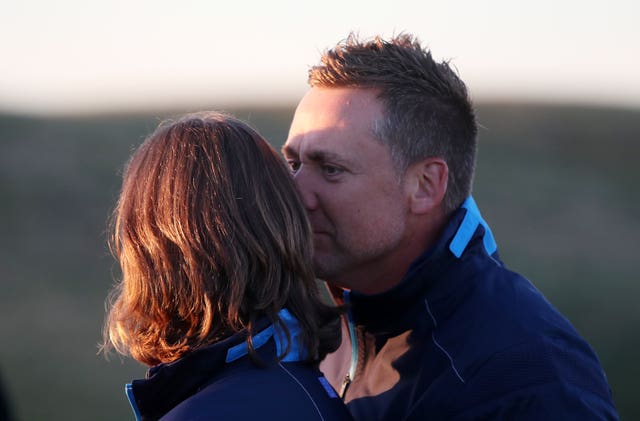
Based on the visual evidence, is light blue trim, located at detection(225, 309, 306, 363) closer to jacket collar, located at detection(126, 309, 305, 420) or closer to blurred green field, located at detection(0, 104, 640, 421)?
jacket collar, located at detection(126, 309, 305, 420)

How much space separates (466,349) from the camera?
2.40m

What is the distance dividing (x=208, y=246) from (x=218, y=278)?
7 cm

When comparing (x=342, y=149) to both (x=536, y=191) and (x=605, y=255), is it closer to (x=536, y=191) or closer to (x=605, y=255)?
(x=605, y=255)

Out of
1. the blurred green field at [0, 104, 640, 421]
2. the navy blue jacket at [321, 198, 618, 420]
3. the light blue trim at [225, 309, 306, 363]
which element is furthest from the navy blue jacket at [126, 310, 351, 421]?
the blurred green field at [0, 104, 640, 421]

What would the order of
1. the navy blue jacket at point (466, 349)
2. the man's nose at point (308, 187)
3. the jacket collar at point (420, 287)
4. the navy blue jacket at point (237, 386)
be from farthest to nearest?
the man's nose at point (308, 187) → the jacket collar at point (420, 287) → the navy blue jacket at point (466, 349) → the navy blue jacket at point (237, 386)

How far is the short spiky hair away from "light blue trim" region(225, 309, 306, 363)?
1080mm

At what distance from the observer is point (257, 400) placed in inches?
70.5

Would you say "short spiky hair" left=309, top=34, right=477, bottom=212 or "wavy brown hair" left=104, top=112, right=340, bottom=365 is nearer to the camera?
"wavy brown hair" left=104, top=112, right=340, bottom=365

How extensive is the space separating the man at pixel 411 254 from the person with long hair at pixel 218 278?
1.56 feet

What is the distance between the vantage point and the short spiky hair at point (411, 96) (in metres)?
2.95

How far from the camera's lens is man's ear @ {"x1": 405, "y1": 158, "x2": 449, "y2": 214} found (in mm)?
2934

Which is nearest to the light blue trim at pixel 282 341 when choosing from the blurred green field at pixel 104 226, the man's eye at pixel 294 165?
the man's eye at pixel 294 165

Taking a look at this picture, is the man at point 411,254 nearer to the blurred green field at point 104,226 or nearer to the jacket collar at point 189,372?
the jacket collar at point 189,372

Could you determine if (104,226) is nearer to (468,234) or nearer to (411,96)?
(411,96)
